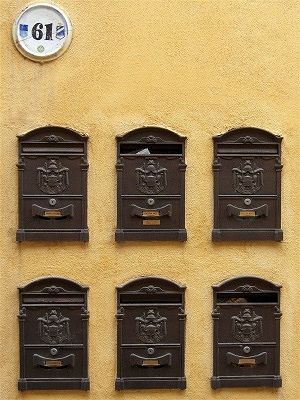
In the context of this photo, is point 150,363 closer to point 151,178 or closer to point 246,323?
point 246,323

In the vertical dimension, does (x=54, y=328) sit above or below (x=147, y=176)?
below

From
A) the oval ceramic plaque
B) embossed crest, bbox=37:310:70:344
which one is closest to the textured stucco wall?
the oval ceramic plaque

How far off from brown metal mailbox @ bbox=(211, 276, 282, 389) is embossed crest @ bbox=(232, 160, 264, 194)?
0.50m

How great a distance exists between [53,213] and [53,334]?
2.20ft

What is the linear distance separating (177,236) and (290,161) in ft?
2.51

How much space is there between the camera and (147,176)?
3482 mm

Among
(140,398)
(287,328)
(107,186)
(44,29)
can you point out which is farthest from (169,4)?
(140,398)

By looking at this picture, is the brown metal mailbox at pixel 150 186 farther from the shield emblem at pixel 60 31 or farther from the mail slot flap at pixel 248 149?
the shield emblem at pixel 60 31

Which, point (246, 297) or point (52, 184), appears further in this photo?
point (246, 297)

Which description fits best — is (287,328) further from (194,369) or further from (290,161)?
(290,161)

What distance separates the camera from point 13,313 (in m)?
3.51

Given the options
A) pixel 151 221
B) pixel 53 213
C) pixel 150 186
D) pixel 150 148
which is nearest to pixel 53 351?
pixel 53 213

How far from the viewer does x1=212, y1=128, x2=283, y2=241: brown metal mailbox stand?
351 cm

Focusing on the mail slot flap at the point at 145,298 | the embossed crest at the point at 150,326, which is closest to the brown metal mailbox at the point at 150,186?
the mail slot flap at the point at 145,298
